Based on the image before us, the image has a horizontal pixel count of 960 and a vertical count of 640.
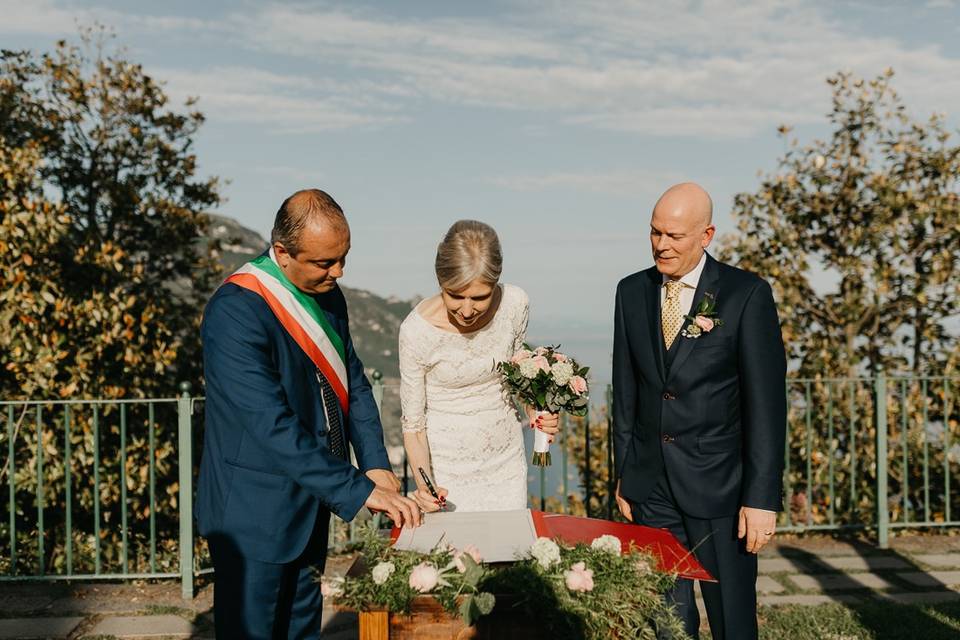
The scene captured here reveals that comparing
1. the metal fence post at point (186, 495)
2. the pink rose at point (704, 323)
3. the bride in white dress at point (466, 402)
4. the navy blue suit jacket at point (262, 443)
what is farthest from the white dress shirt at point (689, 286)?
the metal fence post at point (186, 495)

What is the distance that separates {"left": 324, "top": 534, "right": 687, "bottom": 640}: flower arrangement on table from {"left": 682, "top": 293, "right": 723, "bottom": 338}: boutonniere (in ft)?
3.79

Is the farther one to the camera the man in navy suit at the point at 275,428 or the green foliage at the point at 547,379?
the green foliage at the point at 547,379

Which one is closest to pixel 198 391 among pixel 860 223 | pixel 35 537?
pixel 35 537

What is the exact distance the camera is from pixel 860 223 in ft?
26.9

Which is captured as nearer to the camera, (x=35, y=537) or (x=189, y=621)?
(x=189, y=621)

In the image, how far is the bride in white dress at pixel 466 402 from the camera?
3588mm

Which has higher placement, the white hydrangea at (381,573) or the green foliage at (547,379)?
the green foliage at (547,379)

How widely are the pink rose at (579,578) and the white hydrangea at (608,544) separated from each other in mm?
130

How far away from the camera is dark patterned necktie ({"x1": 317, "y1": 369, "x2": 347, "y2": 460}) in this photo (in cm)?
295

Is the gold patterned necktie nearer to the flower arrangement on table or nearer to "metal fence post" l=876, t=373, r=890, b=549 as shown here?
the flower arrangement on table

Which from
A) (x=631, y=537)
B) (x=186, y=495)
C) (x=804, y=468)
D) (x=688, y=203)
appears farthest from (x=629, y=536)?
(x=804, y=468)

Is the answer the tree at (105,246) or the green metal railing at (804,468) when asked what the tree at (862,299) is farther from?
the tree at (105,246)

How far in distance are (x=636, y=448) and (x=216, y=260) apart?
8685 millimetres

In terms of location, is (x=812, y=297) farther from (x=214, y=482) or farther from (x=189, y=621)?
(x=214, y=482)
